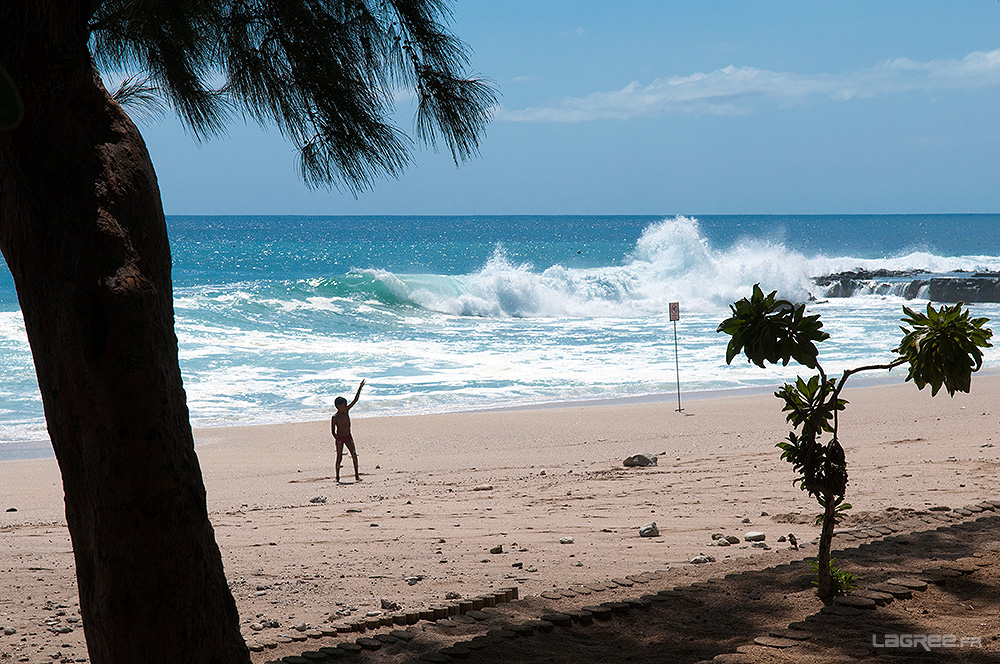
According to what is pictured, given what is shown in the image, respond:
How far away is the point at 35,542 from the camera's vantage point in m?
6.86

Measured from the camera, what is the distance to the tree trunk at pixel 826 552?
3.79 m

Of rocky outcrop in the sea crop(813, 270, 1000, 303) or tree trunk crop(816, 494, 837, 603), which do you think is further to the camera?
rocky outcrop in the sea crop(813, 270, 1000, 303)

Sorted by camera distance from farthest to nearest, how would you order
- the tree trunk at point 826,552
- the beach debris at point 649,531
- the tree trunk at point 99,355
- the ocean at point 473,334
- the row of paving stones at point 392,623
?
the ocean at point 473,334 < the beach debris at point 649,531 < the row of paving stones at point 392,623 < the tree trunk at point 826,552 < the tree trunk at point 99,355

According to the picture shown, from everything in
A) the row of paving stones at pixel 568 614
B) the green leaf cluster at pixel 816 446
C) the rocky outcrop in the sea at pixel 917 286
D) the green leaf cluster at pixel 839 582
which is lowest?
the row of paving stones at pixel 568 614

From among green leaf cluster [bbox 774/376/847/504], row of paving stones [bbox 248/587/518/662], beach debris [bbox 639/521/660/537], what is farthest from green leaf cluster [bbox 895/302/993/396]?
beach debris [bbox 639/521/660/537]

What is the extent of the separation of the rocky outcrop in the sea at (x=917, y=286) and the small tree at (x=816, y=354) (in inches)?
1304

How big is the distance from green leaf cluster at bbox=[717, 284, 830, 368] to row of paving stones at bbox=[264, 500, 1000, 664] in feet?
3.58

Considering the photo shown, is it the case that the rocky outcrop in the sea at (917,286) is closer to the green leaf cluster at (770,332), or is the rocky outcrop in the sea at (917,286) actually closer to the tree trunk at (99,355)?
the green leaf cluster at (770,332)

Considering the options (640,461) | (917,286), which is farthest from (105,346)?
(917,286)

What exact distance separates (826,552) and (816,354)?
3.05 ft

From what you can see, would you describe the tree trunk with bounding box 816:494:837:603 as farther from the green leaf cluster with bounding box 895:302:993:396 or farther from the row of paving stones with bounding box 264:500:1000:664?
the green leaf cluster with bounding box 895:302:993:396

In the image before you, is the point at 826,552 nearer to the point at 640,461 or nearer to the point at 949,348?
the point at 949,348

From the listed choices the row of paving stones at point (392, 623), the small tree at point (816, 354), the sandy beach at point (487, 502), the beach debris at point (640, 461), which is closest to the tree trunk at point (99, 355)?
the row of paving stones at point (392, 623)

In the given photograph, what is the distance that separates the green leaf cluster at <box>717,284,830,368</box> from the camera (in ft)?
11.9
